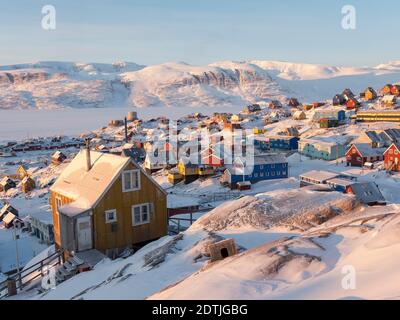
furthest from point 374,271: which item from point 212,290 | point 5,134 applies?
point 5,134

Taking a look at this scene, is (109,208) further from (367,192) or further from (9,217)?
(9,217)

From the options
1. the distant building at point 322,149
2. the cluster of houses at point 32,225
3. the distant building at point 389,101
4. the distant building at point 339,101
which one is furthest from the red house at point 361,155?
the distant building at point 339,101

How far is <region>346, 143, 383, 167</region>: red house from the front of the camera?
62.4 metres

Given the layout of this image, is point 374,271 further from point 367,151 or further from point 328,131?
point 328,131

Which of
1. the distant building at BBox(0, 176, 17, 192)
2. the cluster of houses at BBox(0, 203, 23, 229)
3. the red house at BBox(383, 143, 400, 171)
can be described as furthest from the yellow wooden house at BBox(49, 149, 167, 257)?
the distant building at BBox(0, 176, 17, 192)

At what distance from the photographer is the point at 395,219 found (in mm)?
14898

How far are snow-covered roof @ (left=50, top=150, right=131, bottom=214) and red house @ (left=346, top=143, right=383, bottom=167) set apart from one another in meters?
46.6

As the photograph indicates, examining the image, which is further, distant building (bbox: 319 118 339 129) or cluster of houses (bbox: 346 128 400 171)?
distant building (bbox: 319 118 339 129)

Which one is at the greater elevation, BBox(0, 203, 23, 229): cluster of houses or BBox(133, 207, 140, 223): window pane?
BBox(133, 207, 140, 223): window pane

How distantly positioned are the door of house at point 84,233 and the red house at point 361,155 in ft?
161

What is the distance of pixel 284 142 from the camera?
281 ft

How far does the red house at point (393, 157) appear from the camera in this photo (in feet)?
184

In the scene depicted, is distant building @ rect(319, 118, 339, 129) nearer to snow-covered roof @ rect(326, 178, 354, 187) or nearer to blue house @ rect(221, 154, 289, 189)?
blue house @ rect(221, 154, 289, 189)

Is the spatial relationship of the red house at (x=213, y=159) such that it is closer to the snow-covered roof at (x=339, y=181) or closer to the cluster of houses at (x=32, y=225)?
the snow-covered roof at (x=339, y=181)
